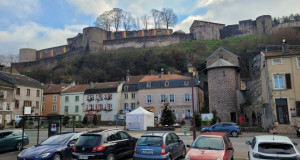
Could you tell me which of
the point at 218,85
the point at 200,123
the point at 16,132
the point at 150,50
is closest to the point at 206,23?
the point at 150,50

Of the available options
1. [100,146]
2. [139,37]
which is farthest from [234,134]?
[139,37]

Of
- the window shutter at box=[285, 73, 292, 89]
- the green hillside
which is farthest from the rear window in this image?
the green hillside

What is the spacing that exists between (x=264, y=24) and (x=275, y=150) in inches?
3113

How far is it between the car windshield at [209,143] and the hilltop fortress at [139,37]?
71.3m

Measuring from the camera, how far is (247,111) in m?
30.7

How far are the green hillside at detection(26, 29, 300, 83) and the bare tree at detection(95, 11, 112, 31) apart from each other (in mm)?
15918

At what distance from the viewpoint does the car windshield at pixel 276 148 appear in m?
7.02

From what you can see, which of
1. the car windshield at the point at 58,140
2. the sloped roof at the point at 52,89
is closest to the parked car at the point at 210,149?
the car windshield at the point at 58,140

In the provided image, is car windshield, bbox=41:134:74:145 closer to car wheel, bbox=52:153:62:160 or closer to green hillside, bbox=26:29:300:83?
car wheel, bbox=52:153:62:160

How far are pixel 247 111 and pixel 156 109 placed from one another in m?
15.4

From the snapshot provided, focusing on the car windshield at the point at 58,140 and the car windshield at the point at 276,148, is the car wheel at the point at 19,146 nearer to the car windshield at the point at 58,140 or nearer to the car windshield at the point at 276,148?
the car windshield at the point at 58,140

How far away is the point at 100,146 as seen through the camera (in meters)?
8.60

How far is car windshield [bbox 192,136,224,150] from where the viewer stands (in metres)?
7.95

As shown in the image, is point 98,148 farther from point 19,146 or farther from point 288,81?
point 288,81
